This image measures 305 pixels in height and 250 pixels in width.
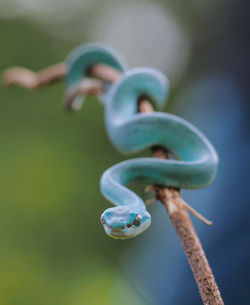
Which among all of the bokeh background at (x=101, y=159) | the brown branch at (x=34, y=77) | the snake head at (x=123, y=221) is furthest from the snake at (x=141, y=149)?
the bokeh background at (x=101, y=159)

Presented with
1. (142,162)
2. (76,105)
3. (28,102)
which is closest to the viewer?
(142,162)

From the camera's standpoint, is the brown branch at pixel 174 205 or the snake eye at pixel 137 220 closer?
the brown branch at pixel 174 205

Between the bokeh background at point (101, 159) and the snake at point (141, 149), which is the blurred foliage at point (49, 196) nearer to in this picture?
the bokeh background at point (101, 159)

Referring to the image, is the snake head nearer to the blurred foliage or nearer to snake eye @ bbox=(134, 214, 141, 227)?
snake eye @ bbox=(134, 214, 141, 227)

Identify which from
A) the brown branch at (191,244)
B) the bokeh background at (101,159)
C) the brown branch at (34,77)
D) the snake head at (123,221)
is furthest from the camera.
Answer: the bokeh background at (101,159)

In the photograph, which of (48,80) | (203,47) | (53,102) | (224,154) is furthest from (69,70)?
(203,47)

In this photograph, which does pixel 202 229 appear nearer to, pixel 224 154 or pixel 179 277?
pixel 179 277
